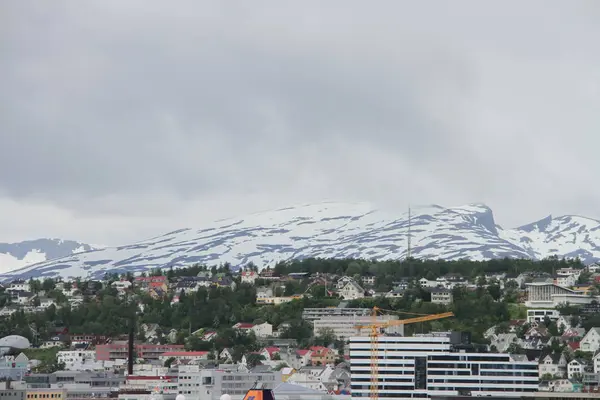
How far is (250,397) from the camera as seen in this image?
84.1 metres

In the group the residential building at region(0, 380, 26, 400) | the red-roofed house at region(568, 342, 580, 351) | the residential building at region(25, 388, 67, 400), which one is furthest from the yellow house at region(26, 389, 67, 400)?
the red-roofed house at region(568, 342, 580, 351)

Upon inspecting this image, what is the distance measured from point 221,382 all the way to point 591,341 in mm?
50397

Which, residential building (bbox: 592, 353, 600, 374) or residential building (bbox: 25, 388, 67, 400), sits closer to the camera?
residential building (bbox: 25, 388, 67, 400)

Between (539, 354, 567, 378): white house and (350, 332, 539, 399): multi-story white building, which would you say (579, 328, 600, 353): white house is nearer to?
(539, 354, 567, 378): white house

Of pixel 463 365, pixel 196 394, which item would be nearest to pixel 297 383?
pixel 196 394

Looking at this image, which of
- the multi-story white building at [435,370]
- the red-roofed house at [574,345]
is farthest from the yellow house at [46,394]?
the red-roofed house at [574,345]

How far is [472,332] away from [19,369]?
4944cm

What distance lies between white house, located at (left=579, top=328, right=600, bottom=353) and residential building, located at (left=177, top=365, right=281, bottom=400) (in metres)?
40.5

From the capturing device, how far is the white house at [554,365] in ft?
589

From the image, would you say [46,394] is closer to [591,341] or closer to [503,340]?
[503,340]

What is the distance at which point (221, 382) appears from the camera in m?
163

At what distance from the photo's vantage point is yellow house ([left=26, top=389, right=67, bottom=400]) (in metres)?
166

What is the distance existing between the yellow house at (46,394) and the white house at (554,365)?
4686cm

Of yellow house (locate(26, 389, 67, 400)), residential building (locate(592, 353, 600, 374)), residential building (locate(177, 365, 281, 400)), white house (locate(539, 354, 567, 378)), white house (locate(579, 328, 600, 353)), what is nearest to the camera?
residential building (locate(177, 365, 281, 400))
